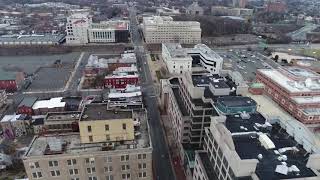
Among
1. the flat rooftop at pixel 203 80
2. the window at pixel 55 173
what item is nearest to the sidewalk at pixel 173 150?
the flat rooftop at pixel 203 80

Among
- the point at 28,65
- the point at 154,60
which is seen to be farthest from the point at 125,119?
the point at 28,65

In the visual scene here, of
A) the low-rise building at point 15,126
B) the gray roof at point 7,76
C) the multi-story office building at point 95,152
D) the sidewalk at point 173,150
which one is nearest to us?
the multi-story office building at point 95,152

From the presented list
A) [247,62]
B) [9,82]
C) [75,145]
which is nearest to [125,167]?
[75,145]

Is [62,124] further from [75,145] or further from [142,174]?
[142,174]

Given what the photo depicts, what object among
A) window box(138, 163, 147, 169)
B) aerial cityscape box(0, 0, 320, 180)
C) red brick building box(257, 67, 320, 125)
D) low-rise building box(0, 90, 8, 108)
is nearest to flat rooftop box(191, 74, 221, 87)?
aerial cityscape box(0, 0, 320, 180)

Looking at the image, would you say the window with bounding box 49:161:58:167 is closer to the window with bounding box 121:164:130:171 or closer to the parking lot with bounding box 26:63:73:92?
the window with bounding box 121:164:130:171

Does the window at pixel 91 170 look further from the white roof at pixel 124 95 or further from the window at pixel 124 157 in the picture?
the white roof at pixel 124 95
